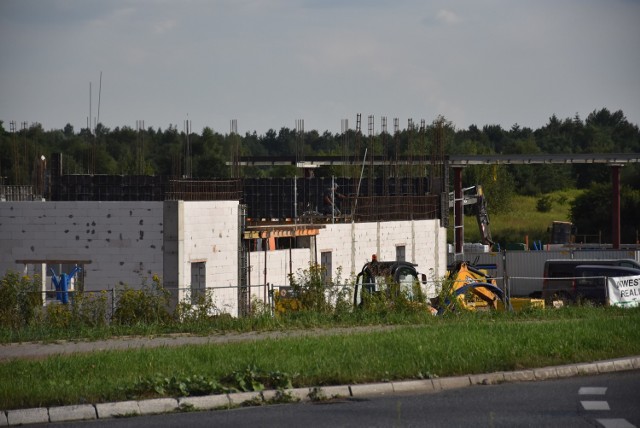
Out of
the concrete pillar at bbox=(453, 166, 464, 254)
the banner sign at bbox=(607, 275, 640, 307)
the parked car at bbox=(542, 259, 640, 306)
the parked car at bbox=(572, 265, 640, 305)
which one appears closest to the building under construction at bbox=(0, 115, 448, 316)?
the parked car at bbox=(572, 265, 640, 305)

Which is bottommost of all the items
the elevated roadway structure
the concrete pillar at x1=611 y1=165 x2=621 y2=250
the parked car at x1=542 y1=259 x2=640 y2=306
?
the parked car at x1=542 y1=259 x2=640 y2=306

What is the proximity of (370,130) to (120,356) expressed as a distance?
35.8 metres

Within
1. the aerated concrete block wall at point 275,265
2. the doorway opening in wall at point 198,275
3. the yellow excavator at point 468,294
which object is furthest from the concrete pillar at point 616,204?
the doorway opening in wall at point 198,275

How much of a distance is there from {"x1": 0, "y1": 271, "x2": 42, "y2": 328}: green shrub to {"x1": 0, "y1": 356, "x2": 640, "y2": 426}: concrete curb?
9.97 m

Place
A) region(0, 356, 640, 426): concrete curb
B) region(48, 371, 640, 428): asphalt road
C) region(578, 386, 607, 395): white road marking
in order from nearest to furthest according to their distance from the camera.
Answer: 1. region(48, 371, 640, 428): asphalt road
2. region(0, 356, 640, 426): concrete curb
3. region(578, 386, 607, 395): white road marking

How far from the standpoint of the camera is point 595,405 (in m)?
12.8

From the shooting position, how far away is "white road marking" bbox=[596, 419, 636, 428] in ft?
37.7

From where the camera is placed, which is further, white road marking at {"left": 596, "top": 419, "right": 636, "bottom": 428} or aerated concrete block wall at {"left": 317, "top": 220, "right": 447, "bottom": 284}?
aerated concrete block wall at {"left": 317, "top": 220, "right": 447, "bottom": 284}

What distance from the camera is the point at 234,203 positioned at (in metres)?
32.7

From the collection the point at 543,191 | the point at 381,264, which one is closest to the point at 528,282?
the point at 381,264

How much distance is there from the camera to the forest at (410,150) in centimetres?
6069

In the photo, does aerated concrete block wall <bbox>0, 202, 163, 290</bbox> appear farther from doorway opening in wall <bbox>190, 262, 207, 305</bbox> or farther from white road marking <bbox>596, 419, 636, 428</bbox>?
white road marking <bbox>596, 419, 636, 428</bbox>

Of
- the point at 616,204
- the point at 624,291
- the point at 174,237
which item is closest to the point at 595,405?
the point at 624,291

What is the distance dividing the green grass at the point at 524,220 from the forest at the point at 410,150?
160 cm
